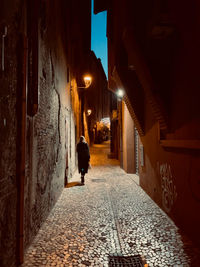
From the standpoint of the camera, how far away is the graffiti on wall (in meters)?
4.23

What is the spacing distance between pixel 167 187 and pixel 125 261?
225 centimetres

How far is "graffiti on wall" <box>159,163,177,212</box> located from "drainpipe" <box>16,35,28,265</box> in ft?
10.3

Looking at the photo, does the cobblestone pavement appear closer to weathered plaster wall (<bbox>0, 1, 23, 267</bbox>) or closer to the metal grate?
the metal grate

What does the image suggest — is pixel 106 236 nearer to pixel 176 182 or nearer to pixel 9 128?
pixel 176 182

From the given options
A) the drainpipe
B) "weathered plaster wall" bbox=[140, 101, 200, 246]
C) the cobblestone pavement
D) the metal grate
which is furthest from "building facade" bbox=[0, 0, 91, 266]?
"weathered plaster wall" bbox=[140, 101, 200, 246]

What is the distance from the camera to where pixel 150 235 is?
11.4ft

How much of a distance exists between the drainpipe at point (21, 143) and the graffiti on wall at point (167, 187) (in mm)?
3133

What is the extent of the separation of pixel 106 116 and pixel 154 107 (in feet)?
94.8

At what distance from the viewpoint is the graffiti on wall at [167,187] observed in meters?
4.23

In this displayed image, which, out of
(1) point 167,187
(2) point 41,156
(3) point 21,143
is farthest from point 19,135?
(1) point 167,187

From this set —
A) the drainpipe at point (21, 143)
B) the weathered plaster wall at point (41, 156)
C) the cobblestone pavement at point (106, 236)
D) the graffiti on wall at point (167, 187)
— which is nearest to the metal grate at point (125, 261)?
the cobblestone pavement at point (106, 236)

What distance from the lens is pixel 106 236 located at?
3457 mm

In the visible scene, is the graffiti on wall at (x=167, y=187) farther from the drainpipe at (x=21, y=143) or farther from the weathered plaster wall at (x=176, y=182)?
the drainpipe at (x=21, y=143)

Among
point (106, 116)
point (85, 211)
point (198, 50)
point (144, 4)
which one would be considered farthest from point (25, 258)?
point (106, 116)
